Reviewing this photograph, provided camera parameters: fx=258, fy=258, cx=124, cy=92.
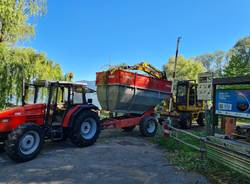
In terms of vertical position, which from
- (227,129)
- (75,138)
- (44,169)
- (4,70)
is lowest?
(44,169)

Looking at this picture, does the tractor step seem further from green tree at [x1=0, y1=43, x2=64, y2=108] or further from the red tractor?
green tree at [x1=0, y1=43, x2=64, y2=108]

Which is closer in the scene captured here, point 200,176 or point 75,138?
point 200,176

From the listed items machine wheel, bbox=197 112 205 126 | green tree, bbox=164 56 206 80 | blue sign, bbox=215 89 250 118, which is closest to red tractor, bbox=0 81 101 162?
blue sign, bbox=215 89 250 118

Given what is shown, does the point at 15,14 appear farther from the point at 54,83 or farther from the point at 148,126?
the point at 148,126

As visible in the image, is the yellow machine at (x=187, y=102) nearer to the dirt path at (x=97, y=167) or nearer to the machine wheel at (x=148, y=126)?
the machine wheel at (x=148, y=126)

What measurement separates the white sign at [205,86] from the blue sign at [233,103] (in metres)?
0.63

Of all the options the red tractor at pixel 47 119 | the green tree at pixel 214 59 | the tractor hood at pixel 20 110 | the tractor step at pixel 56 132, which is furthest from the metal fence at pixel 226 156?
the green tree at pixel 214 59

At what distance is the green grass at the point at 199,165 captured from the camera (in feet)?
17.0

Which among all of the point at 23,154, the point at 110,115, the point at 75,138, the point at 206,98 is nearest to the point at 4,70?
the point at 110,115

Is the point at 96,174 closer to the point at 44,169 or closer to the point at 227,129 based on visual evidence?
the point at 44,169

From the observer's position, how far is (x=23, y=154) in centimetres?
631

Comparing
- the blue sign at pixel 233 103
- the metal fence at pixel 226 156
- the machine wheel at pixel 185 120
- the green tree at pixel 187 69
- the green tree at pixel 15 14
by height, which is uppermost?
the green tree at pixel 187 69

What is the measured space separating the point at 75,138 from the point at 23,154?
1.91 meters

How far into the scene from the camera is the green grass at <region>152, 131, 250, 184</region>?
5.19 meters
